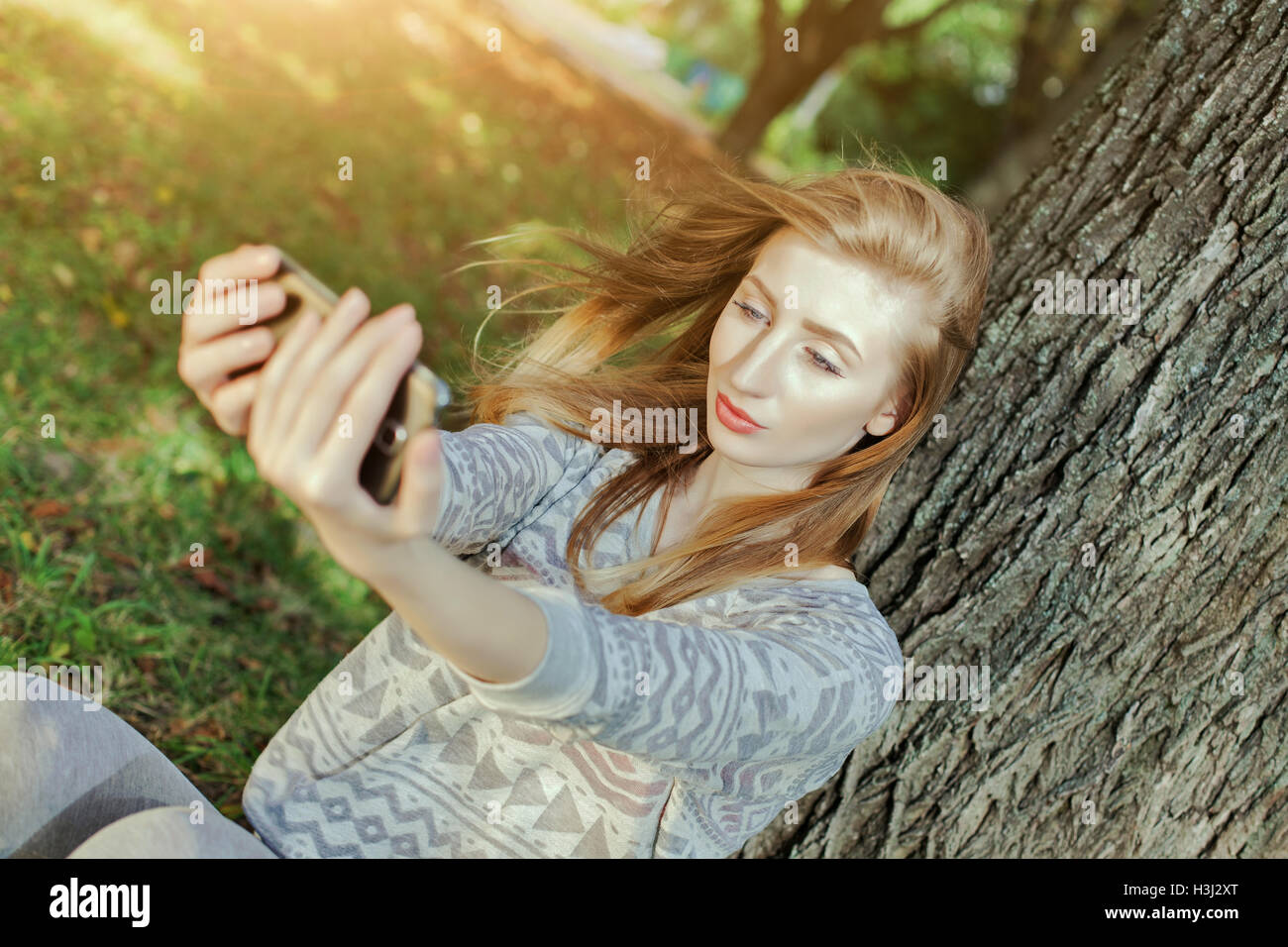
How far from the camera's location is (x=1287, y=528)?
2104mm

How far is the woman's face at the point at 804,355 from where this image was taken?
184 centimetres

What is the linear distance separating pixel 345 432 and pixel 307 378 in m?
0.09

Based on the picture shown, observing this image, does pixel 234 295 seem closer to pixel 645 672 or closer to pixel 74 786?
pixel 645 672

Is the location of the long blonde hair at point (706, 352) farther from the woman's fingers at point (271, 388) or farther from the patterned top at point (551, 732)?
the woman's fingers at point (271, 388)

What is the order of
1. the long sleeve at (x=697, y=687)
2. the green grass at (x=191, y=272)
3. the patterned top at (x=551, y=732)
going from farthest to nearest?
the green grass at (x=191, y=272) → the patterned top at (x=551, y=732) → the long sleeve at (x=697, y=687)

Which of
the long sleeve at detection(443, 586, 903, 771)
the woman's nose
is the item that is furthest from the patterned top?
the woman's nose

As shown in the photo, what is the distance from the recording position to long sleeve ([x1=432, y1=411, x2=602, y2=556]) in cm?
185

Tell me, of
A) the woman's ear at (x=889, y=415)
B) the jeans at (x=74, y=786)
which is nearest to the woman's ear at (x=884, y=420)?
the woman's ear at (x=889, y=415)

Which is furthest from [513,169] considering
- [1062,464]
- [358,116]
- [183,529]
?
[1062,464]

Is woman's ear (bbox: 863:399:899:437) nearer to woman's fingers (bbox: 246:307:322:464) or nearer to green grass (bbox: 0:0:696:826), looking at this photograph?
green grass (bbox: 0:0:696:826)

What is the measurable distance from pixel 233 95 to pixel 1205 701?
20.2ft

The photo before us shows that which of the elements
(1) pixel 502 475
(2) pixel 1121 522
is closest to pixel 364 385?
(1) pixel 502 475

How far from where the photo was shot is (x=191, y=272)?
4570mm

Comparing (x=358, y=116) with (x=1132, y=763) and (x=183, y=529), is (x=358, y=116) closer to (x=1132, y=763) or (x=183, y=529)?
(x=183, y=529)
